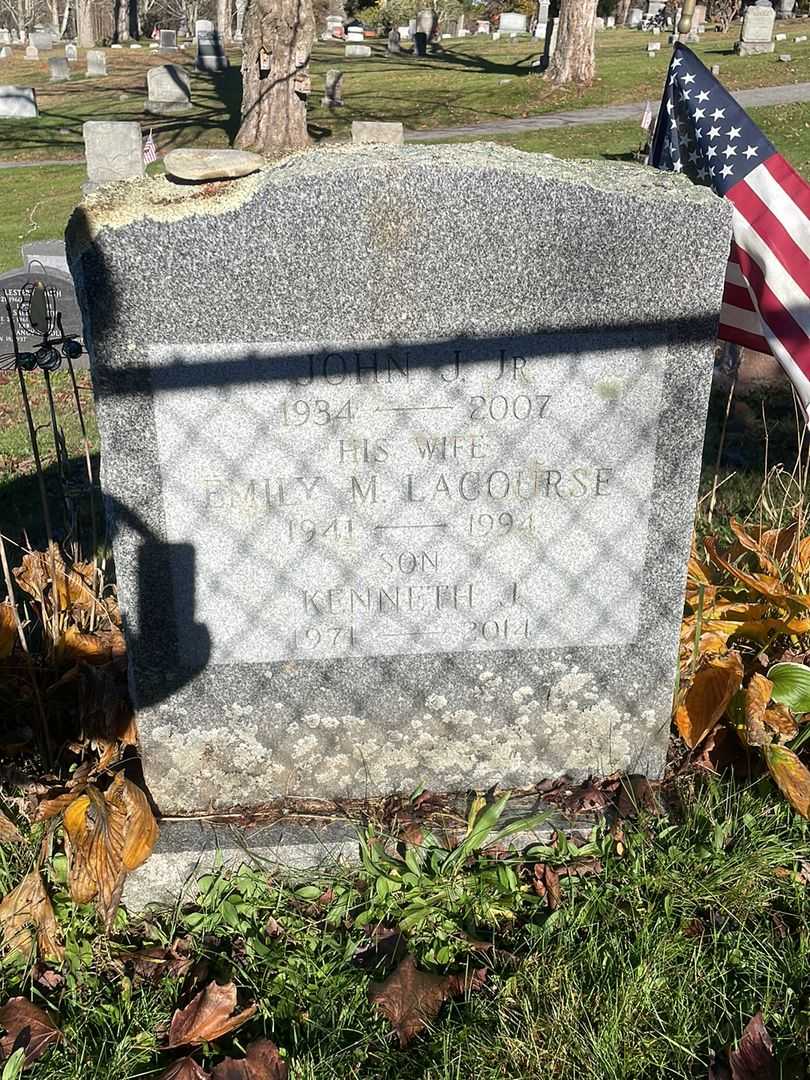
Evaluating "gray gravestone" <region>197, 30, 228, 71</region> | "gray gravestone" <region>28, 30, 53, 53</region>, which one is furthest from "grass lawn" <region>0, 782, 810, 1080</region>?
"gray gravestone" <region>28, 30, 53, 53</region>

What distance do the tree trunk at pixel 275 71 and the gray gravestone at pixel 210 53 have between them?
14725mm

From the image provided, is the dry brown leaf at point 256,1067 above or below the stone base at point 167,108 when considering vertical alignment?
above

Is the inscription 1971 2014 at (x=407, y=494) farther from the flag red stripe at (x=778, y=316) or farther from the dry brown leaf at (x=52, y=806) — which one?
the flag red stripe at (x=778, y=316)

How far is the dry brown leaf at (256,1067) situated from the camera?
2.02m

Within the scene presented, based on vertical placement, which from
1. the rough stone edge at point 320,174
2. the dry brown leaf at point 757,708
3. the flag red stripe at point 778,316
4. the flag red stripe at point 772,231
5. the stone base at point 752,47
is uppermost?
the rough stone edge at point 320,174

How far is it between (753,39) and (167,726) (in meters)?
27.0

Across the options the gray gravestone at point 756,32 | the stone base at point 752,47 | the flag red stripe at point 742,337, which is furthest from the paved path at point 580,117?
the flag red stripe at point 742,337

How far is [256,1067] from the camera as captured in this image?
203 cm

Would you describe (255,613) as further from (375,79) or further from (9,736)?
(375,79)

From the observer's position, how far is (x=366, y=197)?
2.22 m

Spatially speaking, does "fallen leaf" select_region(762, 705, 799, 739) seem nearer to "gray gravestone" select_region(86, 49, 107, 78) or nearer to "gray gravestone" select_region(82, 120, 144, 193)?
"gray gravestone" select_region(82, 120, 144, 193)

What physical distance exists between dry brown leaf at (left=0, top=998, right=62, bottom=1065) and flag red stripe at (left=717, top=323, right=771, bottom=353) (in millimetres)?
2713

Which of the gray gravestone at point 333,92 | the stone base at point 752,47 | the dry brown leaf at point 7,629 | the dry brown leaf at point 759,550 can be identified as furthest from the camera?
the stone base at point 752,47

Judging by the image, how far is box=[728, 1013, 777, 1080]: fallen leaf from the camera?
77.0 inches
